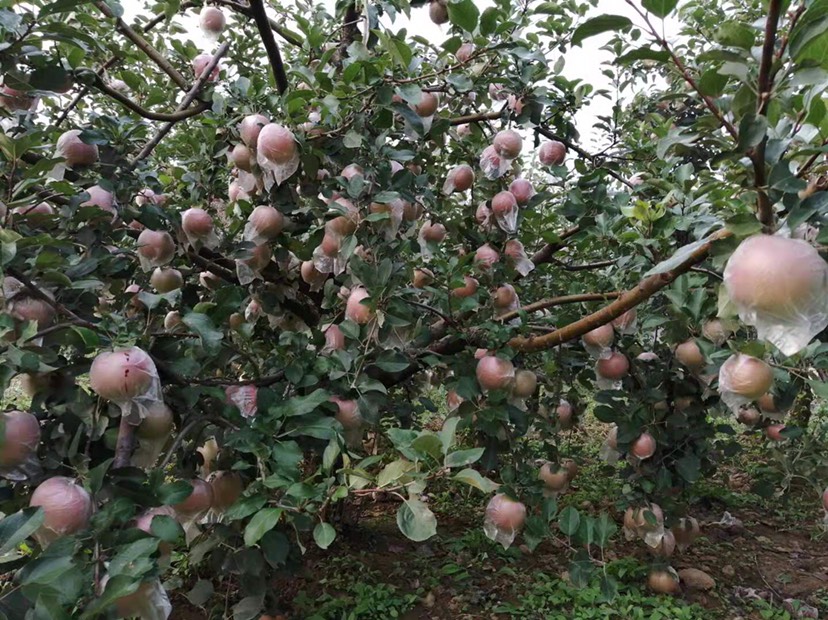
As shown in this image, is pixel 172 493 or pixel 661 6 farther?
pixel 172 493

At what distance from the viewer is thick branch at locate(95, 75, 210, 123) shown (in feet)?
4.15

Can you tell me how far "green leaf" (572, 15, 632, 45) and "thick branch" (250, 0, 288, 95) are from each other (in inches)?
34.6

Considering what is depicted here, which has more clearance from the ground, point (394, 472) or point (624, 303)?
point (624, 303)

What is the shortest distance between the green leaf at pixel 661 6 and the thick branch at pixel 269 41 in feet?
3.13

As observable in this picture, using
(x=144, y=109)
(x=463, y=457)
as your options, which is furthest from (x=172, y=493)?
(x=144, y=109)

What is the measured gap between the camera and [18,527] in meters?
0.71

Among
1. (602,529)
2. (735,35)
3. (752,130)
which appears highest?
(735,35)

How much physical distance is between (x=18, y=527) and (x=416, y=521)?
1.66 feet

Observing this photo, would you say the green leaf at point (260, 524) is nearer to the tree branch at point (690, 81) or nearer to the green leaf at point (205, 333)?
the green leaf at point (205, 333)

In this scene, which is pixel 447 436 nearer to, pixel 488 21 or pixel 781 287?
pixel 781 287

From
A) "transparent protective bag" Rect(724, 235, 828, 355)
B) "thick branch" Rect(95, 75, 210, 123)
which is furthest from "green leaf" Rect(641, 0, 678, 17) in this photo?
"thick branch" Rect(95, 75, 210, 123)

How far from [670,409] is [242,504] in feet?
4.59

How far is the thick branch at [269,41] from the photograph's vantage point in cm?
134

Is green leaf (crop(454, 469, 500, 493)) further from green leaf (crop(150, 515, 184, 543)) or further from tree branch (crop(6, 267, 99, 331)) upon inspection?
tree branch (crop(6, 267, 99, 331))
